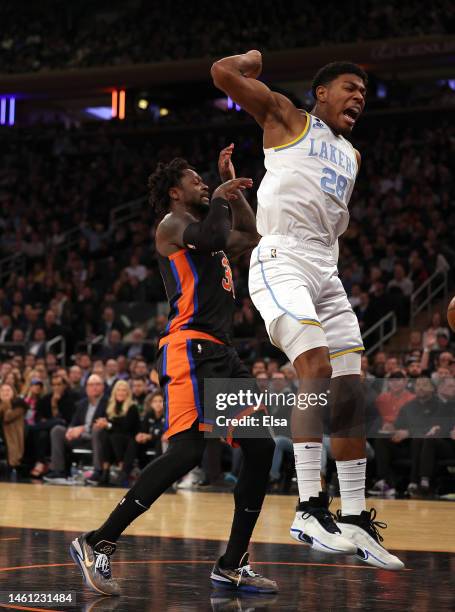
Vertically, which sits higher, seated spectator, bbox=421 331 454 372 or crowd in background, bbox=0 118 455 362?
crowd in background, bbox=0 118 455 362

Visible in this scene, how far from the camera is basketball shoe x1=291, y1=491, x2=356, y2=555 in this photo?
14.4 feet

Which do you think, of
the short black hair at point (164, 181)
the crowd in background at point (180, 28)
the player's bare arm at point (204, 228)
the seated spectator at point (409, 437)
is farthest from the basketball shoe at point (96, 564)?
the crowd in background at point (180, 28)

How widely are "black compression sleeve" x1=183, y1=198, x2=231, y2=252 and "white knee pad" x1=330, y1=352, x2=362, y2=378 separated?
80 centimetres

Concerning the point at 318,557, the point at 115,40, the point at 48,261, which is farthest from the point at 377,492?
the point at 115,40

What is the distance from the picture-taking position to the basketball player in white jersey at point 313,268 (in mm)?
4641

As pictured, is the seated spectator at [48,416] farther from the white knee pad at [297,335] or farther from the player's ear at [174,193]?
the white knee pad at [297,335]

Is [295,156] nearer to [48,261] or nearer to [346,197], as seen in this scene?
[346,197]

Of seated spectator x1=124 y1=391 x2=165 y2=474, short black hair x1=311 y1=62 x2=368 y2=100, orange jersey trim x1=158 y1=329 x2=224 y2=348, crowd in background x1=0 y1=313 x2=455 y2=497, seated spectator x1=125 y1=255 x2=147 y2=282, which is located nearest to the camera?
short black hair x1=311 y1=62 x2=368 y2=100

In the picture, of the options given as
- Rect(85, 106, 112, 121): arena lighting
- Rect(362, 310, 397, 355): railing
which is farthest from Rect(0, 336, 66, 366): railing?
Rect(85, 106, 112, 121): arena lighting

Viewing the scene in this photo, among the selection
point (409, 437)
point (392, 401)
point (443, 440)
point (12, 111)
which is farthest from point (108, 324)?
point (12, 111)

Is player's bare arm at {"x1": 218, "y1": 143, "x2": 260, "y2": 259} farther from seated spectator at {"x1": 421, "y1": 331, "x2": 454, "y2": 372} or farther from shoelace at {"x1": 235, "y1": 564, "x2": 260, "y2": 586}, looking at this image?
seated spectator at {"x1": 421, "y1": 331, "x2": 454, "y2": 372}

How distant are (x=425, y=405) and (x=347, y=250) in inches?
251

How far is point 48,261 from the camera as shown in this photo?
790 inches

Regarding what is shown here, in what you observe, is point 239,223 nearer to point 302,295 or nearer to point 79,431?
point 302,295
